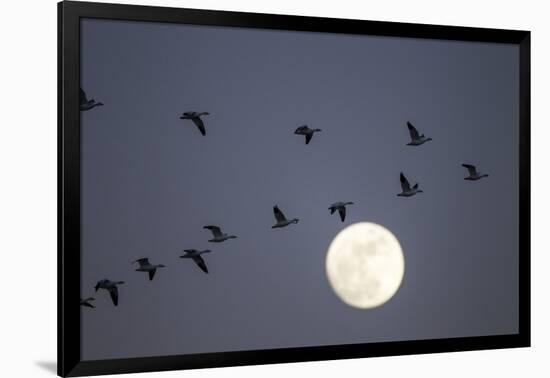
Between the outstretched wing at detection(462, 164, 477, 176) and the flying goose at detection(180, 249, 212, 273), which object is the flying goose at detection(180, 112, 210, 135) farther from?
the outstretched wing at detection(462, 164, 477, 176)

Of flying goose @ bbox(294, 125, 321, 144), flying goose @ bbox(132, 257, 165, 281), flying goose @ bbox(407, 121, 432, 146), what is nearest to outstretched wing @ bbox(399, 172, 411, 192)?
flying goose @ bbox(407, 121, 432, 146)

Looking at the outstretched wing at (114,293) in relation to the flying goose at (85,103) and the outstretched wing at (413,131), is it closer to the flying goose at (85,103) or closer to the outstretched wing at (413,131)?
the flying goose at (85,103)

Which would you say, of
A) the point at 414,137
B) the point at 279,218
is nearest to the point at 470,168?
the point at 414,137

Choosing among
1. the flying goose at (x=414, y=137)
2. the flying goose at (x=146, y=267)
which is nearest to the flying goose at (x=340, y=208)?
the flying goose at (x=414, y=137)

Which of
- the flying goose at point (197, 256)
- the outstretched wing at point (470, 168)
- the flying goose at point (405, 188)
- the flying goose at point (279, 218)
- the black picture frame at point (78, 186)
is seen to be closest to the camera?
the black picture frame at point (78, 186)

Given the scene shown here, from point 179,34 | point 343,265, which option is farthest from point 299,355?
point 179,34

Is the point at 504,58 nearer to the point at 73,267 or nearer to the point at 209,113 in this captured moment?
the point at 209,113

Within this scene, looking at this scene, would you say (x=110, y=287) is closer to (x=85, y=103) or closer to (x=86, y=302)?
(x=86, y=302)

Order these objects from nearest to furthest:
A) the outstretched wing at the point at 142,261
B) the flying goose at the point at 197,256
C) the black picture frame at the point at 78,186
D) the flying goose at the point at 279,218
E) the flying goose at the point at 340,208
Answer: the black picture frame at the point at 78,186, the outstretched wing at the point at 142,261, the flying goose at the point at 197,256, the flying goose at the point at 279,218, the flying goose at the point at 340,208
